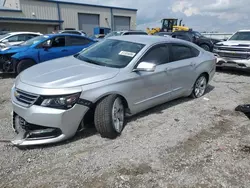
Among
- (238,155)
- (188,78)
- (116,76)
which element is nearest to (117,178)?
(116,76)

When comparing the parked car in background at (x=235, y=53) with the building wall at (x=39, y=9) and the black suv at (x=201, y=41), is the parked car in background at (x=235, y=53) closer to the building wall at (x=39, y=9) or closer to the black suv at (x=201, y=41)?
the black suv at (x=201, y=41)

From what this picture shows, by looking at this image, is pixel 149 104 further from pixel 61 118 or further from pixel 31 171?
pixel 31 171

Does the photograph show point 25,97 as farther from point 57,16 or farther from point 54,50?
point 57,16

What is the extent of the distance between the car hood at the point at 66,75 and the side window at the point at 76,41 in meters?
4.62

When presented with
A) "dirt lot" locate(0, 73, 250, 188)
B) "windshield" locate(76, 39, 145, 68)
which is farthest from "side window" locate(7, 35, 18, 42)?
"windshield" locate(76, 39, 145, 68)

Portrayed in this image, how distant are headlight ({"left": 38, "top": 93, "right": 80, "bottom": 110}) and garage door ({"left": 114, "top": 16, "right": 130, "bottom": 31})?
121 ft

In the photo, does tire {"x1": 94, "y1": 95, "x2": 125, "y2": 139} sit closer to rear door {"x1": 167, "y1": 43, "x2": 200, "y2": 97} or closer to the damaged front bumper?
rear door {"x1": 167, "y1": 43, "x2": 200, "y2": 97}

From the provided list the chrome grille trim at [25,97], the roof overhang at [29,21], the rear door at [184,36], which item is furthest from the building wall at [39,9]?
the chrome grille trim at [25,97]

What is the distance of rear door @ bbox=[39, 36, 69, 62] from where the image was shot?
7.48 metres

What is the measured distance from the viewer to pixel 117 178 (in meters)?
2.55

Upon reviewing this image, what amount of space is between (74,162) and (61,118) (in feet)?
1.96

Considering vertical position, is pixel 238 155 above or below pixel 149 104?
below

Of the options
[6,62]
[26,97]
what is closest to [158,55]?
[26,97]

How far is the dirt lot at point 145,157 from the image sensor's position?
2525mm
